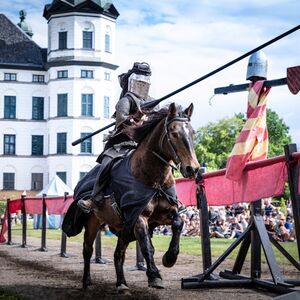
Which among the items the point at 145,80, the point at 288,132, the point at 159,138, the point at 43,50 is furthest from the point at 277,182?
the point at 288,132

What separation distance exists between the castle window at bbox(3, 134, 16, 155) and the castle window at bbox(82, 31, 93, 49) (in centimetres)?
1371

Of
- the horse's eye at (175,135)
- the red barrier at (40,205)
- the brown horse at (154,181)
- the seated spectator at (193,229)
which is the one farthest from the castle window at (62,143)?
the horse's eye at (175,135)

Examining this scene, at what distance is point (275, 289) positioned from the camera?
27.9ft

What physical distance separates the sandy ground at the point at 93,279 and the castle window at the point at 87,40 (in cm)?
6550

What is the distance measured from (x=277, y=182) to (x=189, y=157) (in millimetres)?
1150

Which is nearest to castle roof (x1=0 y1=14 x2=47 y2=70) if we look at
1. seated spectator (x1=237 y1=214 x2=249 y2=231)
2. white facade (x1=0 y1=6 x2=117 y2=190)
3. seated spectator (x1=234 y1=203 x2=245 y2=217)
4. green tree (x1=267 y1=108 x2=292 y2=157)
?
white facade (x1=0 y1=6 x2=117 y2=190)

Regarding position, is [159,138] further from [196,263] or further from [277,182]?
[196,263]

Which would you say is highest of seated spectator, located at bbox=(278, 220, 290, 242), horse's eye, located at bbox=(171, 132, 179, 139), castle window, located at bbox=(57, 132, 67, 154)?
castle window, located at bbox=(57, 132, 67, 154)

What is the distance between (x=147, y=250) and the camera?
26.7ft

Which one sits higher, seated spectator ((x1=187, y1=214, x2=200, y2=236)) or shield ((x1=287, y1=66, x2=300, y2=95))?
shield ((x1=287, y1=66, x2=300, y2=95))

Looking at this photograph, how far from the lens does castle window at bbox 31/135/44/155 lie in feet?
279

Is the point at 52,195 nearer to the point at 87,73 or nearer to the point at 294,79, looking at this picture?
the point at 87,73

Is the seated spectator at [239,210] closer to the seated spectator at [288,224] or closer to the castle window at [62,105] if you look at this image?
the seated spectator at [288,224]

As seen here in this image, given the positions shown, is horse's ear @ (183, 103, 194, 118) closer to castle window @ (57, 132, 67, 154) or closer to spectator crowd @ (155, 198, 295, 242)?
spectator crowd @ (155, 198, 295, 242)
